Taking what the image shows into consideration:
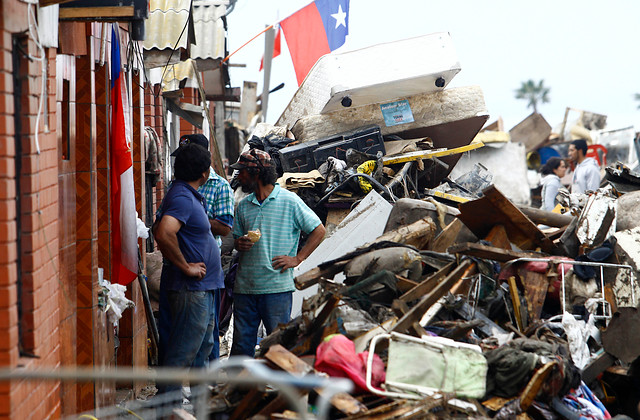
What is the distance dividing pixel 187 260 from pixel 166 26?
3.85m

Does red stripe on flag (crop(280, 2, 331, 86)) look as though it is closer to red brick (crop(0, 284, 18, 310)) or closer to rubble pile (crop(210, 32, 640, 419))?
rubble pile (crop(210, 32, 640, 419))

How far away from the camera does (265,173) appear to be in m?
6.17

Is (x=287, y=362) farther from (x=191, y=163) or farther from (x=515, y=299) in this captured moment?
(x=515, y=299)

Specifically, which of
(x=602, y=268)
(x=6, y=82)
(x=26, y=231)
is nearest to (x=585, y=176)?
(x=602, y=268)

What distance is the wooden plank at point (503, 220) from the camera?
6715 millimetres

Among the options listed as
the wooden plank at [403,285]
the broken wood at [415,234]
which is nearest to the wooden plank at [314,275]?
the wooden plank at [403,285]

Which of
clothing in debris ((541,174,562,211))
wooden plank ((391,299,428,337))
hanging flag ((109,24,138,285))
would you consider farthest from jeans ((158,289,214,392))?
clothing in debris ((541,174,562,211))

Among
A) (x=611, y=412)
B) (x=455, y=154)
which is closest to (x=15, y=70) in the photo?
(x=611, y=412)

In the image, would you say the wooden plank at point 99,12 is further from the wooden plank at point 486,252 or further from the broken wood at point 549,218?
the broken wood at point 549,218

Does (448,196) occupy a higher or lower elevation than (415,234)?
higher

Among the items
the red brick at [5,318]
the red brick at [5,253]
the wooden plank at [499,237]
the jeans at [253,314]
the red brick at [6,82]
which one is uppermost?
the red brick at [6,82]

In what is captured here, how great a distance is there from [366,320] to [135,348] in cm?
267

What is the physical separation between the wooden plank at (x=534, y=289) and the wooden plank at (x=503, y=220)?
70 cm

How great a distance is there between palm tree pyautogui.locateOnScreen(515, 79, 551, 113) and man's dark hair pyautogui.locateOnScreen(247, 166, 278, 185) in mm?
111163
